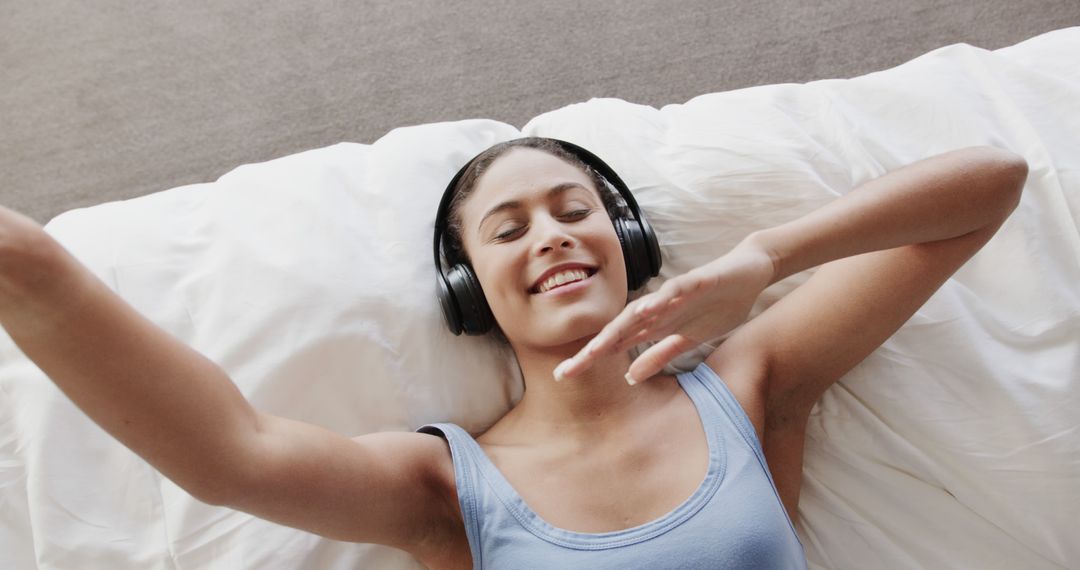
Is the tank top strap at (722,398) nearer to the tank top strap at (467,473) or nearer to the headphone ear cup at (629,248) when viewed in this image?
the headphone ear cup at (629,248)

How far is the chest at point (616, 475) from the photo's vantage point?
1.19 metres

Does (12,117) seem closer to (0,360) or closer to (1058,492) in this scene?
(0,360)

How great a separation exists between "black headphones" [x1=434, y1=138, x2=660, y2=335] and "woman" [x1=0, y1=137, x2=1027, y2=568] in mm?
30

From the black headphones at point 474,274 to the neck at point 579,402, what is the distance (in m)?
0.11

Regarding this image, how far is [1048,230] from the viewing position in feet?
4.84

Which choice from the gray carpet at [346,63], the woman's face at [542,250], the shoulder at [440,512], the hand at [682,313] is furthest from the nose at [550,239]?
the gray carpet at [346,63]

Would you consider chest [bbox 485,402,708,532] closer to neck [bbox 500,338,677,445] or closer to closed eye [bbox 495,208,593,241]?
neck [bbox 500,338,677,445]

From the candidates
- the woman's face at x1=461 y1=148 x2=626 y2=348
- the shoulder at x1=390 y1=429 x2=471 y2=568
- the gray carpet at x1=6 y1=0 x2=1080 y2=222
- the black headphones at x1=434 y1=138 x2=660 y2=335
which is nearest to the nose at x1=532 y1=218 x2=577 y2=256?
the woman's face at x1=461 y1=148 x2=626 y2=348

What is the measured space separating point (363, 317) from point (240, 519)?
37 cm

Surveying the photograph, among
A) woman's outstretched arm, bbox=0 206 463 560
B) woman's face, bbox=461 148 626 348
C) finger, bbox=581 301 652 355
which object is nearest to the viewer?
woman's outstretched arm, bbox=0 206 463 560

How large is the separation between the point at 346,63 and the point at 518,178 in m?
0.97

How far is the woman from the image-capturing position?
1.01m

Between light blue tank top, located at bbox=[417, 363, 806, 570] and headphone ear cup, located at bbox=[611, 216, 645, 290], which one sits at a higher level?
headphone ear cup, located at bbox=[611, 216, 645, 290]

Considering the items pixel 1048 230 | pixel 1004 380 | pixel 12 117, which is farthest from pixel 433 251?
pixel 12 117
